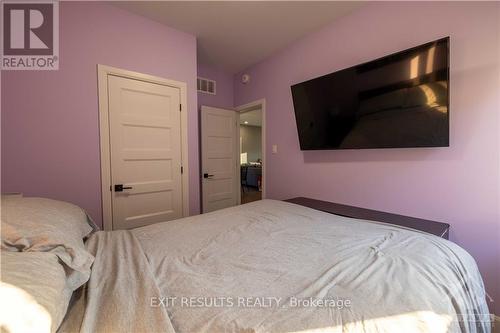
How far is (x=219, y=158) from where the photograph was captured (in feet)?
11.8

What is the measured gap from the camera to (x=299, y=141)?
2.64m

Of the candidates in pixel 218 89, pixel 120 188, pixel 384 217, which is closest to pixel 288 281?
pixel 384 217

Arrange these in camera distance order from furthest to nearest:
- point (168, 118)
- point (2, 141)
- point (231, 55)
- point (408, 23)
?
point (231, 55) → point (168, 118) → point (408, 23) → point (2, 141)

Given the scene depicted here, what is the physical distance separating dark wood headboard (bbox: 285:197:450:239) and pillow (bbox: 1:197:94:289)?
184 centimetres

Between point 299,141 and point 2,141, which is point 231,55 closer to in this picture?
point 299,141

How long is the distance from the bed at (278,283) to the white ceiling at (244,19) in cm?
212

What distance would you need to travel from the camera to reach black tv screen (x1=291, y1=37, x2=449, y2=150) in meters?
1.57

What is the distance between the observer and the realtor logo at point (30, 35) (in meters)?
1.75

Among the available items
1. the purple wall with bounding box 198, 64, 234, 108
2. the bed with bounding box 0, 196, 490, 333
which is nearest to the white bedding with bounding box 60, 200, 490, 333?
the bed with bounding box 0, 196, 490, 333

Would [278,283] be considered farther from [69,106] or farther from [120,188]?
[69,106]

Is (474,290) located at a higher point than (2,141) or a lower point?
lower

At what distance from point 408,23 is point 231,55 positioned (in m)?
2.11

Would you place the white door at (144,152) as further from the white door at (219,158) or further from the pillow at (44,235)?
the pillow at (44,235)

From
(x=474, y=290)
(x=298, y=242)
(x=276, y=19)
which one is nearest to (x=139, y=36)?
(x=276, y=19)
